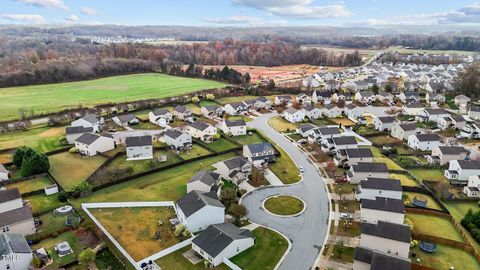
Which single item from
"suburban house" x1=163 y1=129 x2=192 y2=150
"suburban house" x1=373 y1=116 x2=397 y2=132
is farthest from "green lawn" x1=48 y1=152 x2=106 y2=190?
"suburban house" x1=373 y1=116 x2=397 y2=132

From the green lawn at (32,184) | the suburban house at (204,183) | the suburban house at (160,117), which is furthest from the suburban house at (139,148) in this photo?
the suburban house at (160,117)

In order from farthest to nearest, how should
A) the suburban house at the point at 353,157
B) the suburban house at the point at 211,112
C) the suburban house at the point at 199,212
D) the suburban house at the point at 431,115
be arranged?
the suburban house at the point at 211,112, the suburban house at the point at 431,115, the suburban house at the point at 353,157, the suburban house at the point at 199,212

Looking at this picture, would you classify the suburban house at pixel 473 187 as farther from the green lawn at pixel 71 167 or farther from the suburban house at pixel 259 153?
the green lawn at pixel 71 167

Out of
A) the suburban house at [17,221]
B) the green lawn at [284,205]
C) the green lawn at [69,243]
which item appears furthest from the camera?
the green lawn at [284,205]

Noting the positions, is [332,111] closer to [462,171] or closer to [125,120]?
[462,171]

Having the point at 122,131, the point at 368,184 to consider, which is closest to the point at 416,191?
the point at 368,184

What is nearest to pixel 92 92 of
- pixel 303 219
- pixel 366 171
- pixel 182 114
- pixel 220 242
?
pixel 182 114

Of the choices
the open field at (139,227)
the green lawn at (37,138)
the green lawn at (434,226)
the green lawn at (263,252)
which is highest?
the green lawn at (37,138)

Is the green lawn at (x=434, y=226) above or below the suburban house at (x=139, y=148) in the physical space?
below
